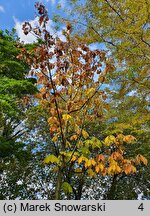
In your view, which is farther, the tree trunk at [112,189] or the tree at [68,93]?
the tree trunk at [112,189]

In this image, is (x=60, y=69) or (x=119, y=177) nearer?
(x=60, y=69)

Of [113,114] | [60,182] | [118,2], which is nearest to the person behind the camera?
[60,182]

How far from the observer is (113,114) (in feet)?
38.1

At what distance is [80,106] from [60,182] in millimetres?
1212

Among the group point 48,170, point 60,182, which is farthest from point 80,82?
point 48,170

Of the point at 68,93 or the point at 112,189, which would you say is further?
the point at 112,189

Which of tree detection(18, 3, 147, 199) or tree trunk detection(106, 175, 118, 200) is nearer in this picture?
tree detection(18, 3, 147, 199)

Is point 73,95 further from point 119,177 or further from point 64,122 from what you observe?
point 119,177

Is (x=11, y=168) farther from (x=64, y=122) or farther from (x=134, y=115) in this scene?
(x=64, y=122)

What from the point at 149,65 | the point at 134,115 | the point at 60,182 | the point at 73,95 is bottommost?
the point at 60,182

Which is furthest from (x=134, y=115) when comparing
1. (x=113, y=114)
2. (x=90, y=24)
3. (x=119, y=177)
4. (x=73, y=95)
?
(x=119, y=177)

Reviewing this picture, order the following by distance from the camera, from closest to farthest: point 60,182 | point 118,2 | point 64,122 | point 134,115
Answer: point 60,182, point 64,122, point 118,2, point 134,115

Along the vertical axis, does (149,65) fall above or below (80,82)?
above

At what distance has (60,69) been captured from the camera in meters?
4.95
